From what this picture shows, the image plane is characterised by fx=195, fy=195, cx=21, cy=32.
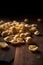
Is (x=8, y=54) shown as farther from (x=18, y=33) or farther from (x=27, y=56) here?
(x=18, y=33)

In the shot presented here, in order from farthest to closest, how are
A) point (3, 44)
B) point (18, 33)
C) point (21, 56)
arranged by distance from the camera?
point (18, 33) < point (3, 44) < point (21, 56)

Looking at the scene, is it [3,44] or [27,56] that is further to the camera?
[3,44]

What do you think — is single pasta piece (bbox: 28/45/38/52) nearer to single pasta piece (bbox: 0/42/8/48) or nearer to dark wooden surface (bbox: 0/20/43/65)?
dark wooden surface (bbox: 0/20/43/65)

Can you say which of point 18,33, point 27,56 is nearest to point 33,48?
point 27,56

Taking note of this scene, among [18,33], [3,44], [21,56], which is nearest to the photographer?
[21,56]

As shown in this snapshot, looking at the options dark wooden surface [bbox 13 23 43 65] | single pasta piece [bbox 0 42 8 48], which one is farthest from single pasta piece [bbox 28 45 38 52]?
single pasta piece [bbox 0 42 8 48]

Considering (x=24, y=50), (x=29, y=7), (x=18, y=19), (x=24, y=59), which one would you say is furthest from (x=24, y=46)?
(x=29, y=7)

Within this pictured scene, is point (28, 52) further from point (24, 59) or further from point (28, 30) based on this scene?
point (28, 30)

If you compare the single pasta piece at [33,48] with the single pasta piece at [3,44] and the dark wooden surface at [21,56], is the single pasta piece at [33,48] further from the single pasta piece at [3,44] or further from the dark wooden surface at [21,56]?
the single pasta piece at [3,44]

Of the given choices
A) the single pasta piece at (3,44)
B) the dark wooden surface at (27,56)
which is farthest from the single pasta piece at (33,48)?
the single pasta piece at (3,44)

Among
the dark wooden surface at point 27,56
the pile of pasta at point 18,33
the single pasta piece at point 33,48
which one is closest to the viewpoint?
the dark wooden surface at point 27,56

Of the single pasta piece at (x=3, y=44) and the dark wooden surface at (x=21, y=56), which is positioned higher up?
the single pasta piece at (x=3, y=44)
